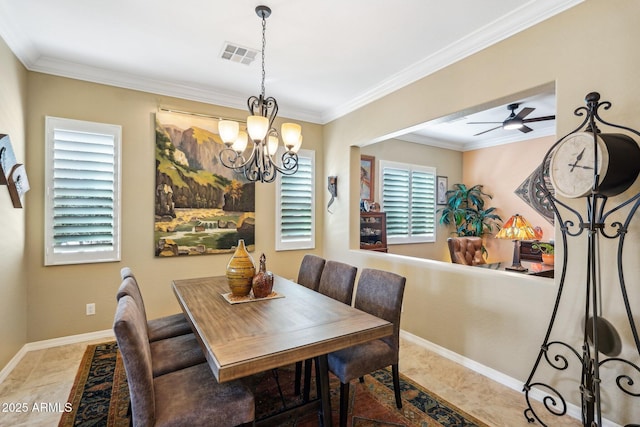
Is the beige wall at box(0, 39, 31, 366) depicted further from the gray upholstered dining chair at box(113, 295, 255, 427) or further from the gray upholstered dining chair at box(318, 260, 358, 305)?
the gray upholstered dining chair at box(318, 260, 358, 305)

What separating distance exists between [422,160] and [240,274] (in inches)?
183

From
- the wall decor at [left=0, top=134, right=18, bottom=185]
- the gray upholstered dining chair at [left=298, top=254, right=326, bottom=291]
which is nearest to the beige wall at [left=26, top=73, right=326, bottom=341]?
the wall decor at [left=0, top=134, right=18, bottom=185]

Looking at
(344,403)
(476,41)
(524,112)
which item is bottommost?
(344,403)

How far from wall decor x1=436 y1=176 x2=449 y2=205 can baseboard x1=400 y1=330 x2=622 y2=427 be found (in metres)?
3.40

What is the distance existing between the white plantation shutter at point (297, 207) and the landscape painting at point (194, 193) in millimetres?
507

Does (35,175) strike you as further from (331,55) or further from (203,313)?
(331,55)

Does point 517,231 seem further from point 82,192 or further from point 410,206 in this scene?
point 82,192

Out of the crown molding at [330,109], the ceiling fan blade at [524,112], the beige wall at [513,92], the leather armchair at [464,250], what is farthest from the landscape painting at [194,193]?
the ceiling fan blade at [524,112]

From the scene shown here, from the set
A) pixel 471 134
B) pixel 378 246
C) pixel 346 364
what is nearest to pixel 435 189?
pixel 471 134

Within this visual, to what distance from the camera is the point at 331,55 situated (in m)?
2.99

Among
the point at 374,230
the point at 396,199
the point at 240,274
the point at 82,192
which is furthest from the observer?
the point at 396,199

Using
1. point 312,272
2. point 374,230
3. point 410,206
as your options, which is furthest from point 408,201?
point 312,272

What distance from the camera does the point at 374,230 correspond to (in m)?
4.88

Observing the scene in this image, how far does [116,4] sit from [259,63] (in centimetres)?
123
